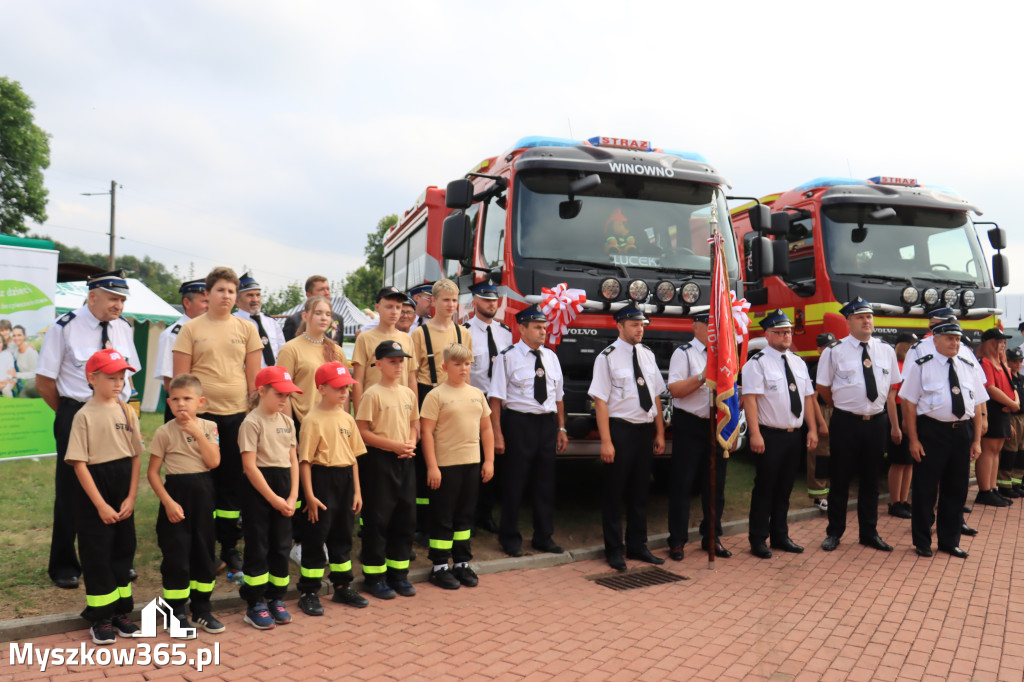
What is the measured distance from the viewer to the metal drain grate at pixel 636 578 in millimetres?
5910

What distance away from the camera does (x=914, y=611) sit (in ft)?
17.5

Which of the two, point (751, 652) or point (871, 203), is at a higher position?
point (871, 203)

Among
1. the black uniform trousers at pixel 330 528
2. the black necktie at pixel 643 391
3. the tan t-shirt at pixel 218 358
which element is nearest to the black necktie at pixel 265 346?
the tan t-shirt at pixel 218 358

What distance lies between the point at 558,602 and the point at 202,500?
2.54 meters

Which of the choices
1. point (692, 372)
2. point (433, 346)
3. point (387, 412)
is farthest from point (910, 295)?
point (387, 412)

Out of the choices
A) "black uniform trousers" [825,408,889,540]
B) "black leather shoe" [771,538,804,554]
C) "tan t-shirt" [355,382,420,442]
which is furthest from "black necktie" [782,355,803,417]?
"tan t-shirt" [355,382,420,442]

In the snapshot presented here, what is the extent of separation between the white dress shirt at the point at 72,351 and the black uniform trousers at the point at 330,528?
4.66 ft

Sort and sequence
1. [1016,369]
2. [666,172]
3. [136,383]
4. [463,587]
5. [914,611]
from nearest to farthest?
[914,611], [463,587], [666,172], [1016,369], [136,383]

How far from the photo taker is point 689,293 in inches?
293

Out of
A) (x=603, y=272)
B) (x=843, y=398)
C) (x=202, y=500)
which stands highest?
(x=603, y=272)

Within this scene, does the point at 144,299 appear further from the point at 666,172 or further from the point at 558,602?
the point at 558,602

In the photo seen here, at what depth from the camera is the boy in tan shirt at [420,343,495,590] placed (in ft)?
18.7

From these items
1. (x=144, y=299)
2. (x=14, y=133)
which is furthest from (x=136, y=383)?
(x=14, y=133)

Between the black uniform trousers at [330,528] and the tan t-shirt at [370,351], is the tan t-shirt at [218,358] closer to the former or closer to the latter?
the black uniform trousers at [330,528]
